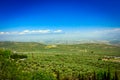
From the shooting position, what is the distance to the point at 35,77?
66.5m

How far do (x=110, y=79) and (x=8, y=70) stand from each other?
2551 inches

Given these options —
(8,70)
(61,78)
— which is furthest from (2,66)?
(61,78)

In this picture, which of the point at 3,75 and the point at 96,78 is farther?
the point at 96,78

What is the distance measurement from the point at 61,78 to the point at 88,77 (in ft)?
42.4

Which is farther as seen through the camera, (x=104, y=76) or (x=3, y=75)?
(x=104, y=76)

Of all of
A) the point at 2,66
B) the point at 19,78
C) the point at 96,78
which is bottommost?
the point at 96,78

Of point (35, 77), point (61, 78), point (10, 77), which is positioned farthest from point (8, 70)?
point (61, 78)

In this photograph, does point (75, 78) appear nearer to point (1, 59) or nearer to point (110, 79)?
point (110, 79)

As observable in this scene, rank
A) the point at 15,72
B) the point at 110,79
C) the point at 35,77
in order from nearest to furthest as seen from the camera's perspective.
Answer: the point at 15,72 < the point at 35,77 < the point at 110,79

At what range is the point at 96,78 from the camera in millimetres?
94812

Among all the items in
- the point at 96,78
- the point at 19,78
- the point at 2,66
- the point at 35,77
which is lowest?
the point at 96,78

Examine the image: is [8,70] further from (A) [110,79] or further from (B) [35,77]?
(A) [110,79]

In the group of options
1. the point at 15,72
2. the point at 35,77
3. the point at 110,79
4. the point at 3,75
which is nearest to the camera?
the point at 3,75

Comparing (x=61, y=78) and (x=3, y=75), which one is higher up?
(x=3, y=75)
